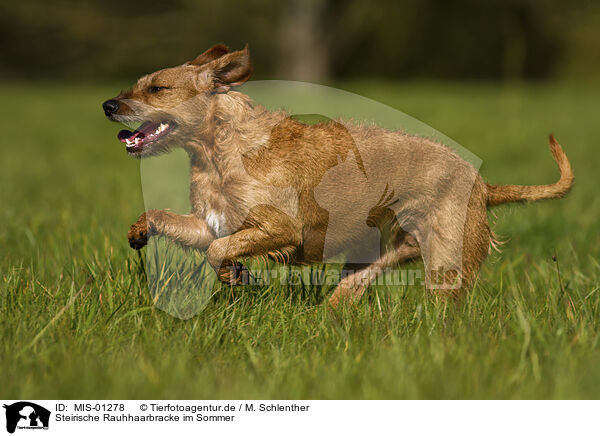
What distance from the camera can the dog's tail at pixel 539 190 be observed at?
3.60m

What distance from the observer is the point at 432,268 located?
3.44m

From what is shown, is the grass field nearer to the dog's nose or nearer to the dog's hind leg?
the dog's hind leg

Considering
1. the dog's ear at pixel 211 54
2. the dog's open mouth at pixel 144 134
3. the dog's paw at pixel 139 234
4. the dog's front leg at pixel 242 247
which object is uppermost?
the dog's ear at pixel 211 54

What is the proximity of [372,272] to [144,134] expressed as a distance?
155 cm

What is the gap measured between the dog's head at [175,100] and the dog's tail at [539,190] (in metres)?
1.57

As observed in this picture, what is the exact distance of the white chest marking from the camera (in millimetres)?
3352

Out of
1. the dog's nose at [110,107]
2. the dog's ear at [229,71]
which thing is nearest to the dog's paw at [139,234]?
the dog's nose at [110,107]

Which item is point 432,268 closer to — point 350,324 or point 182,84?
point 350,324
